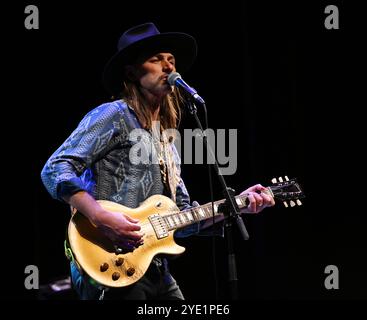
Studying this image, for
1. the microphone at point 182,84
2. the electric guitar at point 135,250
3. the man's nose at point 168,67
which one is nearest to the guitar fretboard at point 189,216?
the electric guitar at point 135,250

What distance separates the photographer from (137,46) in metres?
3.13

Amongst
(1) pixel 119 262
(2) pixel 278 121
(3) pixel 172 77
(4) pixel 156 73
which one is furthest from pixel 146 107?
(2) pixel 278 121

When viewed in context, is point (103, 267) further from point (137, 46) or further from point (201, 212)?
point (137, 46)

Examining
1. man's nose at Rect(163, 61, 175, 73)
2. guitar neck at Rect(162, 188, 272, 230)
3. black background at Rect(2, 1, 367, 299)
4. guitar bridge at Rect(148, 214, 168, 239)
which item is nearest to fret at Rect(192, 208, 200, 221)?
guitar neck at Rect(162, 188, 272, 230)

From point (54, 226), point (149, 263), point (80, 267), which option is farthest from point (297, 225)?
point (80, 267)

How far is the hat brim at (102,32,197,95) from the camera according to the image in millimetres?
3146

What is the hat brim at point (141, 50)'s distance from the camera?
124 inches

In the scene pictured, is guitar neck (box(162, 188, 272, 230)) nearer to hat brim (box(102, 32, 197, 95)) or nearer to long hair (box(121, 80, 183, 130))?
long hair (box(121, 80, 183, 130))

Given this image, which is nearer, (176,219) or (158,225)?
(158,225)

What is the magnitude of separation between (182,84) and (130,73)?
1.82ft

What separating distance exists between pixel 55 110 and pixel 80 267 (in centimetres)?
201

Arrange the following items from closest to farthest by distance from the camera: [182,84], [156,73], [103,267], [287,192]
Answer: [103,267] < [182,84] < [156,73] < [287,192]

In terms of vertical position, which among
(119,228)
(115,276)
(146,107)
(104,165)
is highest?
(146,107)

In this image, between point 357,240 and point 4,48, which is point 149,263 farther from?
point 357,240
